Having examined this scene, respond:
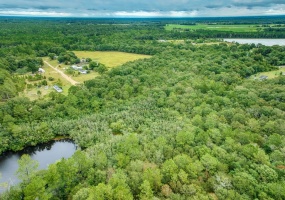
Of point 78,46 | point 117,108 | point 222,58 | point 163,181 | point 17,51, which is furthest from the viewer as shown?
point 78,46

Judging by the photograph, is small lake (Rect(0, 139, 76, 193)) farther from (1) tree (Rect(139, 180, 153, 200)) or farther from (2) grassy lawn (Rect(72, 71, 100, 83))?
(2) grassy lawn (Rect(72, 71, 100, 83))

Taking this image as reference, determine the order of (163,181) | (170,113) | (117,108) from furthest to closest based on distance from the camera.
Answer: (117,108) < (170,113) < (163,181)

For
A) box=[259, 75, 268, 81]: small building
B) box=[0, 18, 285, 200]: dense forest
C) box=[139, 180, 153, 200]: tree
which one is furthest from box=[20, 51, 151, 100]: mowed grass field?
box=[259, 75, 268, 81]: small building

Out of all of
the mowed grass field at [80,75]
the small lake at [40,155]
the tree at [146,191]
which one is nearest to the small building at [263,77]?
the mowed grass field at [80,75]

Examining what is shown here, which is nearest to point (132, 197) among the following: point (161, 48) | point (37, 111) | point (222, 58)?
point (37, 111)

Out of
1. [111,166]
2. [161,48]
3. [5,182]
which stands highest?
[161,48]

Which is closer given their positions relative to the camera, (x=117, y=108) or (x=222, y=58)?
(x=117, y=108)

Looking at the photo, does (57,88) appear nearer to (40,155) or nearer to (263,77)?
(40,155)

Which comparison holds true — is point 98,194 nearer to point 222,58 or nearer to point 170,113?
point 170,113

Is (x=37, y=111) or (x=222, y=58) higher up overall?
(x=222, y=58)
